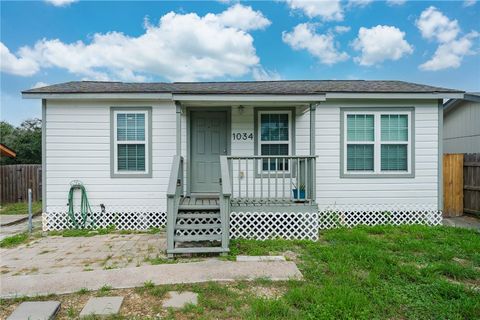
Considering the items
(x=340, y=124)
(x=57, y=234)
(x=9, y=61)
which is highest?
(x=9, y=61)

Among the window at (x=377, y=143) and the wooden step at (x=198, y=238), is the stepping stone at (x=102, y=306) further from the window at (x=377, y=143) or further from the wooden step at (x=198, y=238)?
the window at (x=377, y=143)

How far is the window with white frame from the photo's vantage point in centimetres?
642

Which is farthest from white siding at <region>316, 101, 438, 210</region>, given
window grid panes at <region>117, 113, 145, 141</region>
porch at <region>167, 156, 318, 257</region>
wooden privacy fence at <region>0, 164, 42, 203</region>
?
wooden privacy fence at <region>0, 164, 42, 203</region>

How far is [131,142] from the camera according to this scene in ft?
20.5

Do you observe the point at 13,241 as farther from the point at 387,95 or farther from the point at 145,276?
the point at 387,95

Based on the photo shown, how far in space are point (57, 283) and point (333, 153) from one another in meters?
5.56

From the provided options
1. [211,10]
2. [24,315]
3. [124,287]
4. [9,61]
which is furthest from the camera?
[9,61]

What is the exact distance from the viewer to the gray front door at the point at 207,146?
654 cm

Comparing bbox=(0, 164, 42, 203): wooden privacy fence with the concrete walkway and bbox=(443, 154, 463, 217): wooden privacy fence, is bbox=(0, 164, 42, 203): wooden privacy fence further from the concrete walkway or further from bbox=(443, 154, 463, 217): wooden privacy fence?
bbox=(443, 154, 463, 217): wooden privacy fence

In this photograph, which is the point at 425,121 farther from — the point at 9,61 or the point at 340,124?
the point at 9,61

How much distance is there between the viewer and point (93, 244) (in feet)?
16.6

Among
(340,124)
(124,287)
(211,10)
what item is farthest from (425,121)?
(211,10)

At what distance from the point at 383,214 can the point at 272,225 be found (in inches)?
114

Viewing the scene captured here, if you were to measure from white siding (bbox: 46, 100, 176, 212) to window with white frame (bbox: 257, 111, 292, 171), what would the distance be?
2.05 meters
